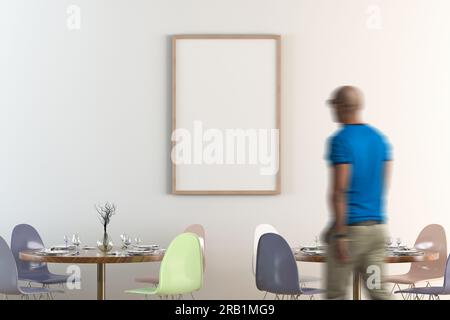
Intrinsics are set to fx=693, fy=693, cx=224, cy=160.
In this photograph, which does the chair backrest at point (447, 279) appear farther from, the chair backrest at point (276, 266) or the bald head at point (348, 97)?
the bald head at point (348, 97)

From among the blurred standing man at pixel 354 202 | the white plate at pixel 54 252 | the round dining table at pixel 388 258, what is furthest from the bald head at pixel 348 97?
the white plate at pixel 54 252

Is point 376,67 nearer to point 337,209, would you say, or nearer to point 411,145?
point 411,145

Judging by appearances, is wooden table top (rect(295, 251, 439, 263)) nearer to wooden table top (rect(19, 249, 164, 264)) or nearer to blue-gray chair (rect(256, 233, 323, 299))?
blue-gray chair (rect(256, 233, 323, 299))

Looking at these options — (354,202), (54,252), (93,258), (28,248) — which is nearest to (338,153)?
(354,202)

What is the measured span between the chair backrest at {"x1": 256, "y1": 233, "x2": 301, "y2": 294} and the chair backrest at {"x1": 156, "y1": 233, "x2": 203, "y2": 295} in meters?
0.44

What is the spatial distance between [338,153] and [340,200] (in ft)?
0.66

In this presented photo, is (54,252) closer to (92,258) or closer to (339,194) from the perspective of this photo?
(92,258)

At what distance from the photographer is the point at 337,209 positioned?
300 cm

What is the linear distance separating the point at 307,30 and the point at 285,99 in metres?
0.64

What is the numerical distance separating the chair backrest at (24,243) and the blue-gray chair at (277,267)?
1.98 m

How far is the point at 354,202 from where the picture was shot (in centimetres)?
304

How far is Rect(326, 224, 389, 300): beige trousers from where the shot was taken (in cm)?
299

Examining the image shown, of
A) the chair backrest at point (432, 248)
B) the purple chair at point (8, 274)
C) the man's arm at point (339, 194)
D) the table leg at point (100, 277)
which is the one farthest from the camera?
the chair backrest at point (432, 248)

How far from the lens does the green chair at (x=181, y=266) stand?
4598mm
